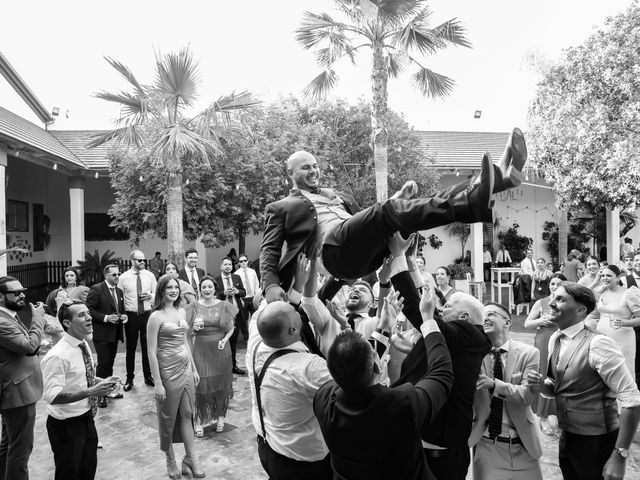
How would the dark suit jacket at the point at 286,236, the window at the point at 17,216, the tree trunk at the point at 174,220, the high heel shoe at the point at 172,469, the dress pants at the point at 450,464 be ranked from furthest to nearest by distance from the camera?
the window at the point at 17,216 < the tree trunk at the point at 174,220 < the high heel shoe at the point at 172,469 < the dark suit jacket at the point at 286,236 < the dress pants at the point at 450,464

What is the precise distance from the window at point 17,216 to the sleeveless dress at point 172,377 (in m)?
14.2

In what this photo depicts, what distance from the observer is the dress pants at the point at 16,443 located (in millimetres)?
3927

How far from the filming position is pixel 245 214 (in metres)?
14.7

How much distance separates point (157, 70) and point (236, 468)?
334 inches

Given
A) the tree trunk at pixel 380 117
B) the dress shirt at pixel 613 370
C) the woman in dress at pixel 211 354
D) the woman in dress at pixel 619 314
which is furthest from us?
the tree trunk at pixel 380 117

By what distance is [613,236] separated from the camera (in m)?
20.0

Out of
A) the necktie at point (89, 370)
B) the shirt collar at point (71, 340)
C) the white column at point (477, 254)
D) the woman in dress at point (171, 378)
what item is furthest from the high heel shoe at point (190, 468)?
the white column at point (477, 254)

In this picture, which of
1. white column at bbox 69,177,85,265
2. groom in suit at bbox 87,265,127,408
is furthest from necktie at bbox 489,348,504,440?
white column at bbox 69,177,85,265

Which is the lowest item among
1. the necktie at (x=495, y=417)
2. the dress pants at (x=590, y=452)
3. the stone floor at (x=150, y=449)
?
the stone floor at (x=150, y=449)

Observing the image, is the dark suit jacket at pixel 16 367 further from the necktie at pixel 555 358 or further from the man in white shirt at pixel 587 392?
the necktie at pixel 555 358

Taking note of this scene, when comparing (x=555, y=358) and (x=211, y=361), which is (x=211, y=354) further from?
(x=555, y=358)

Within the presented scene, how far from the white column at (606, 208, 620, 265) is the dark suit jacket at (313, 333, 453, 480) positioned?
2041 cm

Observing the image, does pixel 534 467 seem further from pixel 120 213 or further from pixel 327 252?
pixel 120 213

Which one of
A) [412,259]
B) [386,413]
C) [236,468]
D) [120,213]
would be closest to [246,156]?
[120,213]
